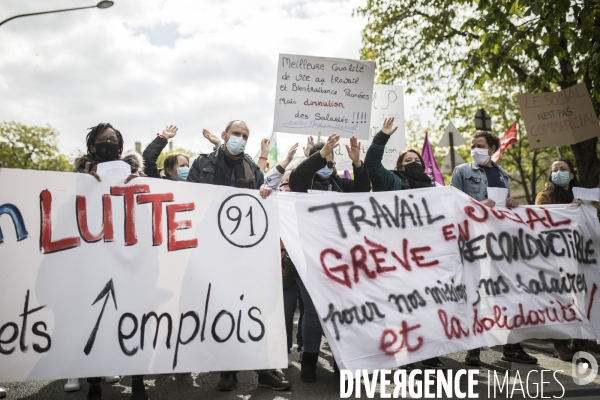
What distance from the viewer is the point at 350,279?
3.96 metres

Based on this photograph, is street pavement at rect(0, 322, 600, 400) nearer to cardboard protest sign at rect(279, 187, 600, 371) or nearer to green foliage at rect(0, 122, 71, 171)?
cardboard protest sign at rect(279, 187, 600, 371)

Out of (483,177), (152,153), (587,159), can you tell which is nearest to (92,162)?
(152,153)

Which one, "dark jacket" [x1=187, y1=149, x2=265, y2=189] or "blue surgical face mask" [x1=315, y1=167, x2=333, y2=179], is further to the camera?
"blue surgical face mask" [x1=315, y1=167, x2=333, y2=179]

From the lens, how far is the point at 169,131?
5.21m

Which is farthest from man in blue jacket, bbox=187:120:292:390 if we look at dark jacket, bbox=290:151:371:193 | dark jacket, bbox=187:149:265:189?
dark jacket, bbox=290:151:371:193

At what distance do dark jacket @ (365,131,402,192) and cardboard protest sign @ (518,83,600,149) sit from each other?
6.88 feet

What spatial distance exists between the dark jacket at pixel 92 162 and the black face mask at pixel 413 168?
2287mm

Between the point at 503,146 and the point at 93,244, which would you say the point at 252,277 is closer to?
the point at 93,244

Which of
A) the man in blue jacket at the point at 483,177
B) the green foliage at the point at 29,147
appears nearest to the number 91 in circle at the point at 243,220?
the man in blue jacket at the point at 483,177

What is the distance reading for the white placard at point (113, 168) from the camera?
3865 millimetres

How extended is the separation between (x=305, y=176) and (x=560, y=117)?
10.8ft

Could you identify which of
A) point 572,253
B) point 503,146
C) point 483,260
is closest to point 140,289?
point 483,260

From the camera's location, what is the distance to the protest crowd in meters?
4.02

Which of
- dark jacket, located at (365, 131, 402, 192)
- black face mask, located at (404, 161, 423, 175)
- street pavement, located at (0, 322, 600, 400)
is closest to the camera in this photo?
street pavement, located at (0, 322, 600, 400)
